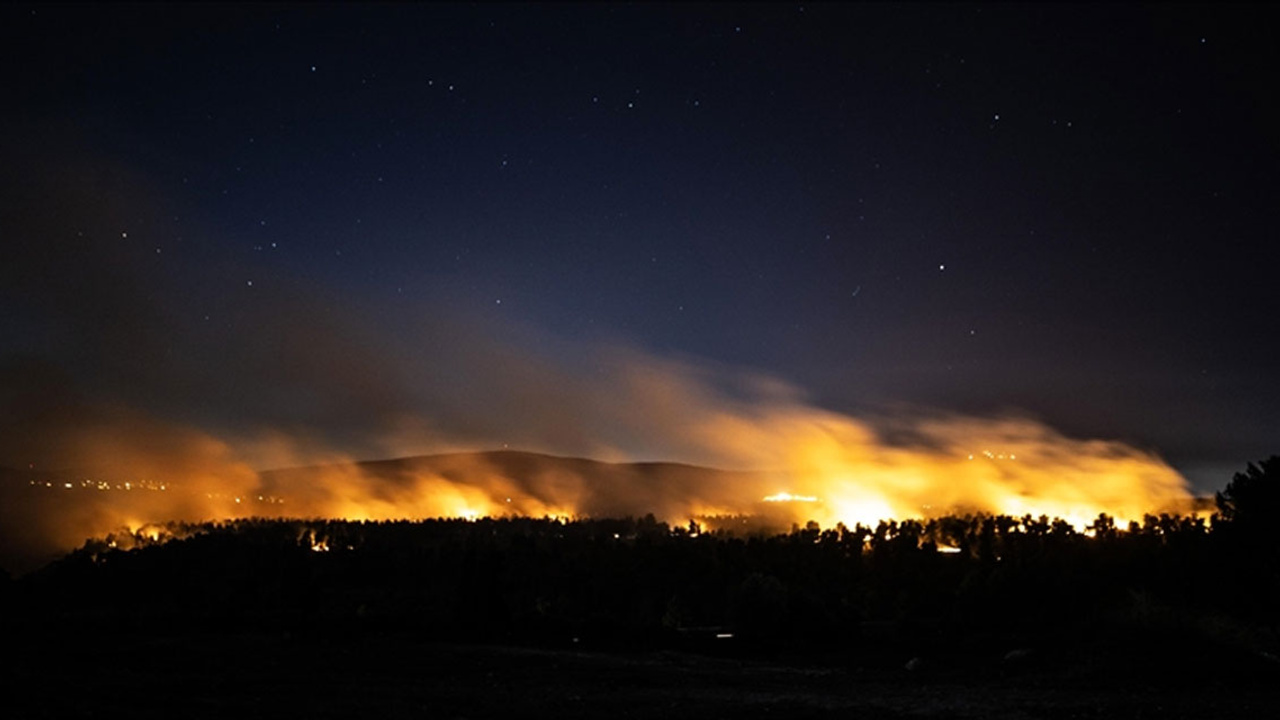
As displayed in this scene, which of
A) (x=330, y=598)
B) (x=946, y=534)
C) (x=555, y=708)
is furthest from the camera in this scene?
(x=946, y=534)

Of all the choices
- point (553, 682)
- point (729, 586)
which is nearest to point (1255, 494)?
point (553, 682)

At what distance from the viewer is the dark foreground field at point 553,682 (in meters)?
16.4

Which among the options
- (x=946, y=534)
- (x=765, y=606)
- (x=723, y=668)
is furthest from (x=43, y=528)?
(x=723, y=668)

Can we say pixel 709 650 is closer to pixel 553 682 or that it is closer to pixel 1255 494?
pixel 553 682

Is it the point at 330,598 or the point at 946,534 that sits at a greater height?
the point at 946,534

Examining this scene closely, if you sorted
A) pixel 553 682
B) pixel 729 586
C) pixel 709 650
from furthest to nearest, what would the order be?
1. pixel 729 586
2. pixel 709 650
3. pixel 553 682

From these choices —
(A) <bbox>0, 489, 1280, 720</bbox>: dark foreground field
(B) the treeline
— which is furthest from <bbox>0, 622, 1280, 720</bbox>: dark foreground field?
(B) the treeline

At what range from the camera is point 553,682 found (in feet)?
69.9

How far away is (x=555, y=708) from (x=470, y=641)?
40.7ft

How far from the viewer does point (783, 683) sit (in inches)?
887

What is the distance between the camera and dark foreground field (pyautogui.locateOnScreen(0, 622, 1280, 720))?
53.7 feet

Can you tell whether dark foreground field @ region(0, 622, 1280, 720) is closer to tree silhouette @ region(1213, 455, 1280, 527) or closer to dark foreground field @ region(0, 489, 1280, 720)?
dark foreground field @ region(0, 489, 1280, 720)

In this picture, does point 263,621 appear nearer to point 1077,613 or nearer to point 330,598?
point 1077,613

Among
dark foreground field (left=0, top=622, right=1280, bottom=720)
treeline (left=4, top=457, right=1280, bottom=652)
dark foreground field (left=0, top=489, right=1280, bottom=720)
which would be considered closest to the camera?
dark foreground field (left=0, top=622, right=1280, bottom=720)
